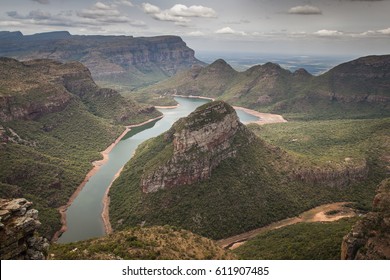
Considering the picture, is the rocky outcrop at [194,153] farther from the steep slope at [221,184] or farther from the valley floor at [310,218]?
the valley floor at [310,218]

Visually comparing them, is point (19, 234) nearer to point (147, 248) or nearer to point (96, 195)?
point (147, 248)

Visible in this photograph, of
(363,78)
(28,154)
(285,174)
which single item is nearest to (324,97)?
(363,78)

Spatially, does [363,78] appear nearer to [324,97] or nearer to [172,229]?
[324,97]

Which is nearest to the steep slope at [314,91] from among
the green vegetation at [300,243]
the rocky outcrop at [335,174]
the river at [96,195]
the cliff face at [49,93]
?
the cliff face at [49,93]

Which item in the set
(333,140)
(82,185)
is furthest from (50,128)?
(333,140)

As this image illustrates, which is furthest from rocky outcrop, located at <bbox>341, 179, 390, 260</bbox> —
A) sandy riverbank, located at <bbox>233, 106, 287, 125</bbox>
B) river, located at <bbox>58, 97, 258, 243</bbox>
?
sandy riverbank, located at <bbox>233, 106, 287, 125</bbox>

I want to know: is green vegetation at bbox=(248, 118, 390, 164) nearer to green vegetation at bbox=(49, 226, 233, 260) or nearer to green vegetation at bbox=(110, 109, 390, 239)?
green vegetation at bbox=(110, 109, 390, 239)
